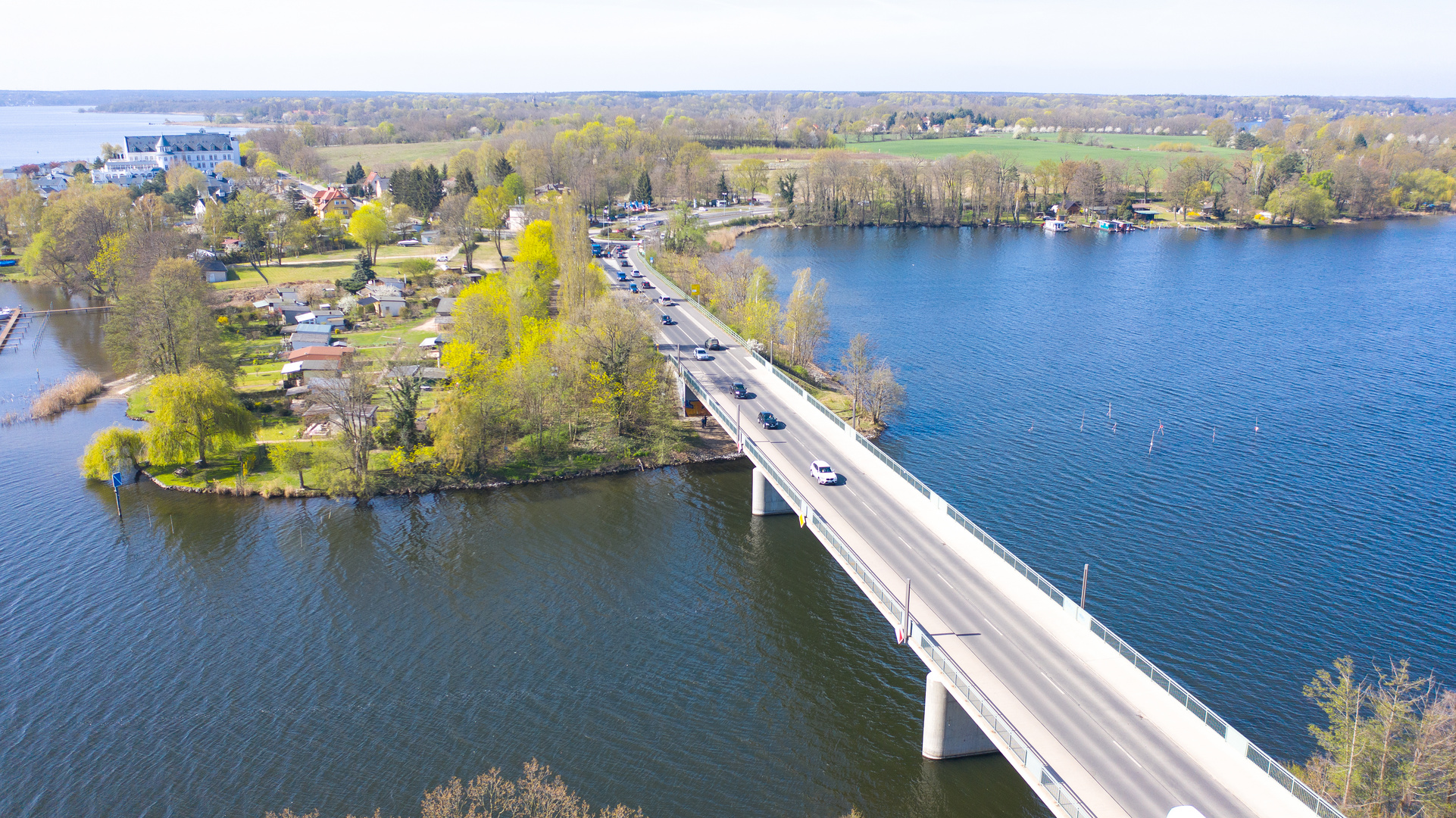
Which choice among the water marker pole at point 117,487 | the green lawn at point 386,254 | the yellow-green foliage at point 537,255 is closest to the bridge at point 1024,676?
the water marker pole at point 117,487

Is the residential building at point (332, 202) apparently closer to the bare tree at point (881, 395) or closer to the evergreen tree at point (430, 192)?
the evergreen tree at point (430, 192)

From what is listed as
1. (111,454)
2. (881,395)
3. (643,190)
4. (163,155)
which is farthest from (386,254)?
(163,155)

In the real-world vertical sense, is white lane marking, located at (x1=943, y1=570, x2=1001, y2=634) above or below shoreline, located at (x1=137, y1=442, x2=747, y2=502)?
above

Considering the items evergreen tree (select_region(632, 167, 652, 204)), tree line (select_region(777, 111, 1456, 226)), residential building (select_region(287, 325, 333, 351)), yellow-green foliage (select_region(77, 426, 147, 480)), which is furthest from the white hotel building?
yellow-green foliage (select_region(77, 426, 147, 480))

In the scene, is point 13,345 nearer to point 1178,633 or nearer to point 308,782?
point 308,782

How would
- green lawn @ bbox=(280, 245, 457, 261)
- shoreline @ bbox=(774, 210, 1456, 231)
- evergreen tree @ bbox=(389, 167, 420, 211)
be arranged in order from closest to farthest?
green lawn @ bbox=(280, 245, 457, 261), evergreen tree @ bbox=(389, 167, 420, 211), shoreline @ bbox=(774, 210, 1456, 231)

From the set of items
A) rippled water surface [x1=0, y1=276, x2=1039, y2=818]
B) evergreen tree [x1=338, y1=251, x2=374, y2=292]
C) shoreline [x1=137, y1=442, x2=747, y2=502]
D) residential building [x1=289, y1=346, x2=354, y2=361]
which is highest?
evergreen tree [x1=338, y1=251, x2=374, y2=292]

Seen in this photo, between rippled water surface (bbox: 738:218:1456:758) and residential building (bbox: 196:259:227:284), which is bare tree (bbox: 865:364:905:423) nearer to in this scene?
rippled water surface (bbox: 738:218:1456:758)
